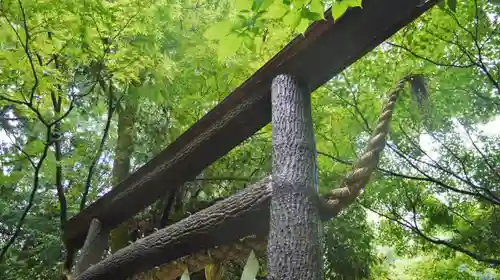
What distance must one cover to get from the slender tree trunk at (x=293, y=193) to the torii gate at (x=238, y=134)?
0.46 feet

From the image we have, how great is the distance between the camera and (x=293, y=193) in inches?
60.0

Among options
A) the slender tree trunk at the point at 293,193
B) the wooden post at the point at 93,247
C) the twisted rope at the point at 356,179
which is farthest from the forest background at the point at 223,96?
the twisted rope at the point at 356,179

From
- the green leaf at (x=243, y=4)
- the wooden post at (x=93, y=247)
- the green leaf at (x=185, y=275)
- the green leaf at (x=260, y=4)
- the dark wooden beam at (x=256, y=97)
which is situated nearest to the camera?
the green leaf at (x=260, y=4)

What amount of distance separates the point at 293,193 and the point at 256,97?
73cm

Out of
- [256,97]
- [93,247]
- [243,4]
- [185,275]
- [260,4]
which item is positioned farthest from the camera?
[93,247]

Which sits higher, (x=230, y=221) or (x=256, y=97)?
(x=256, y=97)

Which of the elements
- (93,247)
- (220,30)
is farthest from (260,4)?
(93,247)

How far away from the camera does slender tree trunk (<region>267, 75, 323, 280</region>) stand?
138 centimetres

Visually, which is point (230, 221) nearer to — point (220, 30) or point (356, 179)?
point (356, 179)

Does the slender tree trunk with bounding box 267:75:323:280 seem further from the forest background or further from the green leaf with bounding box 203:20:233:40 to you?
the forest background

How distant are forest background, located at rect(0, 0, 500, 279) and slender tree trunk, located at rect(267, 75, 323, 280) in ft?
3.17

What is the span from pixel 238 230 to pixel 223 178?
6.93 ft

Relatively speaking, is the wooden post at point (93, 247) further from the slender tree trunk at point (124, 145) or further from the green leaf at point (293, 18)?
the green leaf at point (293, 18)

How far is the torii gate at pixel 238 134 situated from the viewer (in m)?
1.70
